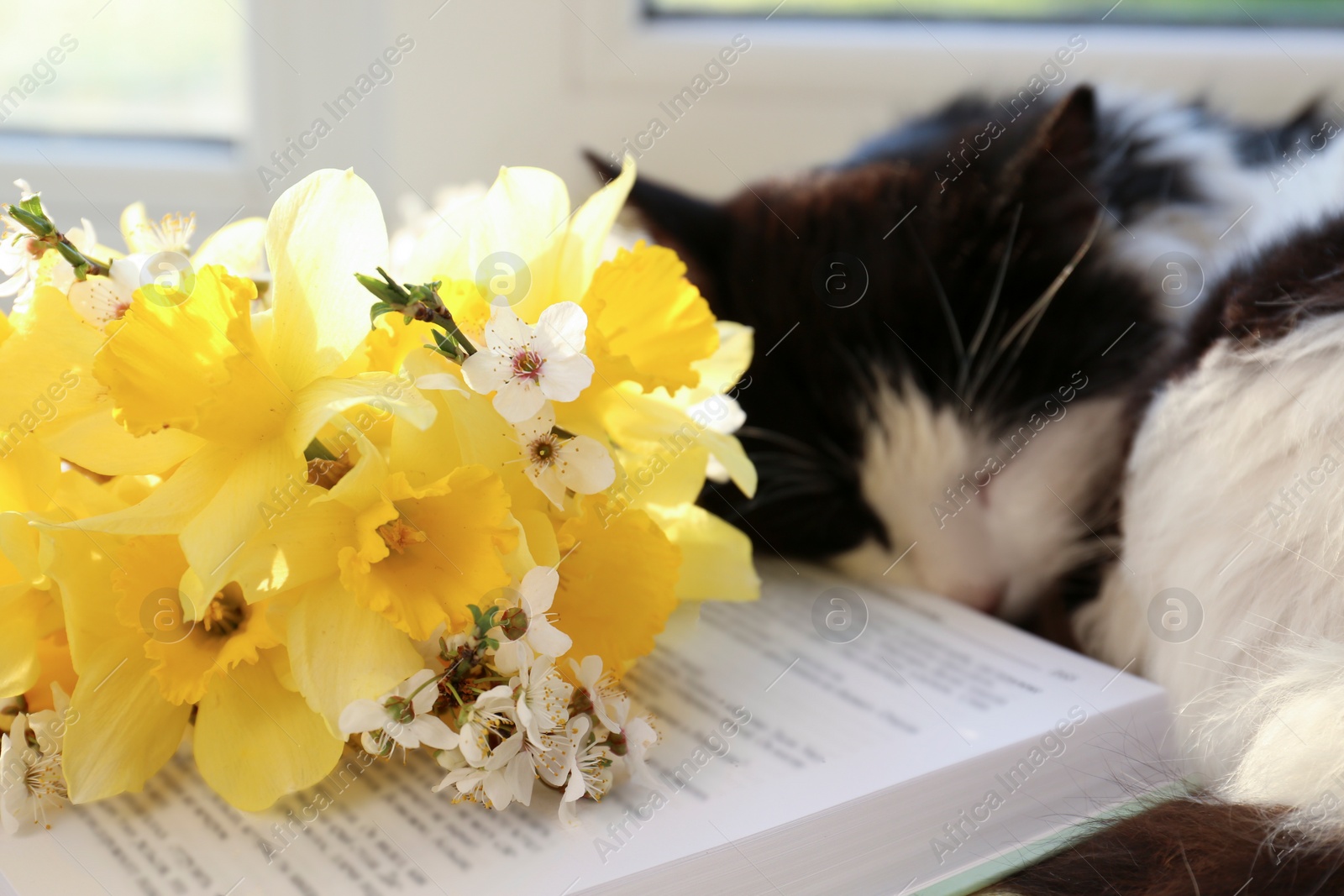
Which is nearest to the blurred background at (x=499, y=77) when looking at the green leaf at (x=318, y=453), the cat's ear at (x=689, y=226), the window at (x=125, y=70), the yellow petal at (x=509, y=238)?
the window at (x=125, y=70)

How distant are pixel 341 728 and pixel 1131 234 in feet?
2.15

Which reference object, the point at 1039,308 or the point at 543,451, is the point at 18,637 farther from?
the point at 1039,308

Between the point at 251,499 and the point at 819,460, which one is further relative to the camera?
the point at 819,460

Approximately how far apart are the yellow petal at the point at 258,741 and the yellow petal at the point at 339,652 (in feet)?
0.07

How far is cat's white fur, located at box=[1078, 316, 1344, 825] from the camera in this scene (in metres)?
0.49

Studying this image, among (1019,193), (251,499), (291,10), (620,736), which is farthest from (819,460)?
(291,10)

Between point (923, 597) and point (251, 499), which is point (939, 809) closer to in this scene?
point (923, 597)

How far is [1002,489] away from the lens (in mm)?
766

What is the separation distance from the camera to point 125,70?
110 centimetres

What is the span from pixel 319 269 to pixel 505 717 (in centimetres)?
23

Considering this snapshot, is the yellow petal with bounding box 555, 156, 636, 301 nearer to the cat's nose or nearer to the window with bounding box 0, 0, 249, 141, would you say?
the cat's nose

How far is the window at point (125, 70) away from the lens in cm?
106

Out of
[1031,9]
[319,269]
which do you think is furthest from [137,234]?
[1031,9]

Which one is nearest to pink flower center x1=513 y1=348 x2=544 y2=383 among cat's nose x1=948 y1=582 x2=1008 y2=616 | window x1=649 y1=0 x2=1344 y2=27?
cat's nose x1=948 y1=582 x2=1008 y2=616
